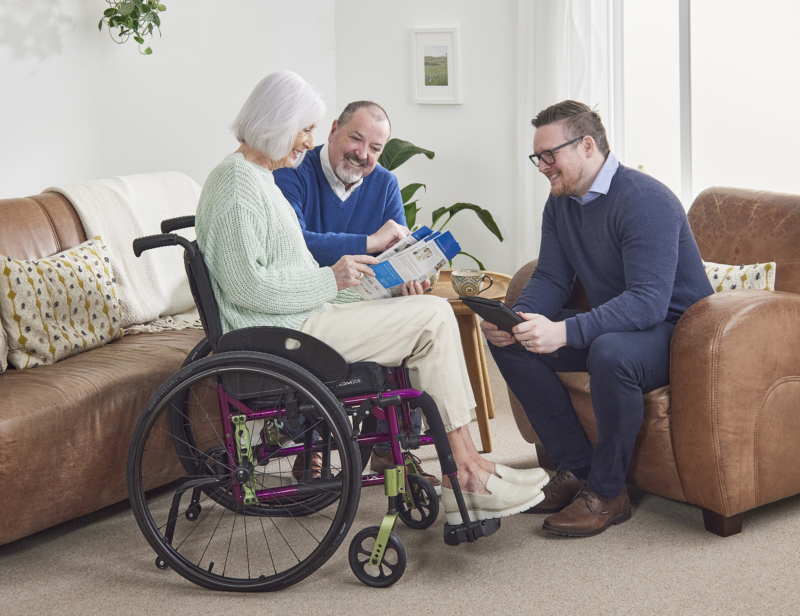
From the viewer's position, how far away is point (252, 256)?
1855 mm

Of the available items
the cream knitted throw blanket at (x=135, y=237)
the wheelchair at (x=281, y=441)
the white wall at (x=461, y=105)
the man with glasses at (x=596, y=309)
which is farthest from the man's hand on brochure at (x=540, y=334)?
the white wall at (x=461, y=105)

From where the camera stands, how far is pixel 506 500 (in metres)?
1.88

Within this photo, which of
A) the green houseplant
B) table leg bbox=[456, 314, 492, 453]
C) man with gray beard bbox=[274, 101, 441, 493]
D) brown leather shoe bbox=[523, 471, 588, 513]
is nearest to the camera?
brown leather shoe bbox=[523, 471, 588, 513]

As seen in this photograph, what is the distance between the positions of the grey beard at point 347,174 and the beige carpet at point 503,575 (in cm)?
99

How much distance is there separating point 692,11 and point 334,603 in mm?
2780

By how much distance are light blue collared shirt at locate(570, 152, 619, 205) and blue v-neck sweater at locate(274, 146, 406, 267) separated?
25.3 inches

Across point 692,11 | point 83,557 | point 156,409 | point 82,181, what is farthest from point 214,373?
point 692,11

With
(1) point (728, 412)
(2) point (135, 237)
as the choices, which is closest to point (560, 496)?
(1) point (728, 412)

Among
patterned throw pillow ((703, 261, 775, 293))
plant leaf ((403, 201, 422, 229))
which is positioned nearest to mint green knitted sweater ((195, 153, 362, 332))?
patterned throw pillow ((703, 261, 775, 293))

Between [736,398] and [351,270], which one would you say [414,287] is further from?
[736,398]

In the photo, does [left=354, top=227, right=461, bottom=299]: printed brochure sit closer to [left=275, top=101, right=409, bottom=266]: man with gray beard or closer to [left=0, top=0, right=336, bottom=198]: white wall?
A: [left=275, top=101, right=409, bottom=266]: man with gray beard

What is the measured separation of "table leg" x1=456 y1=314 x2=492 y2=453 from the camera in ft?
8.80

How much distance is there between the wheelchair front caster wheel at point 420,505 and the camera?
2.05 meters

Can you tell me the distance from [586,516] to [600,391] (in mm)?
332
